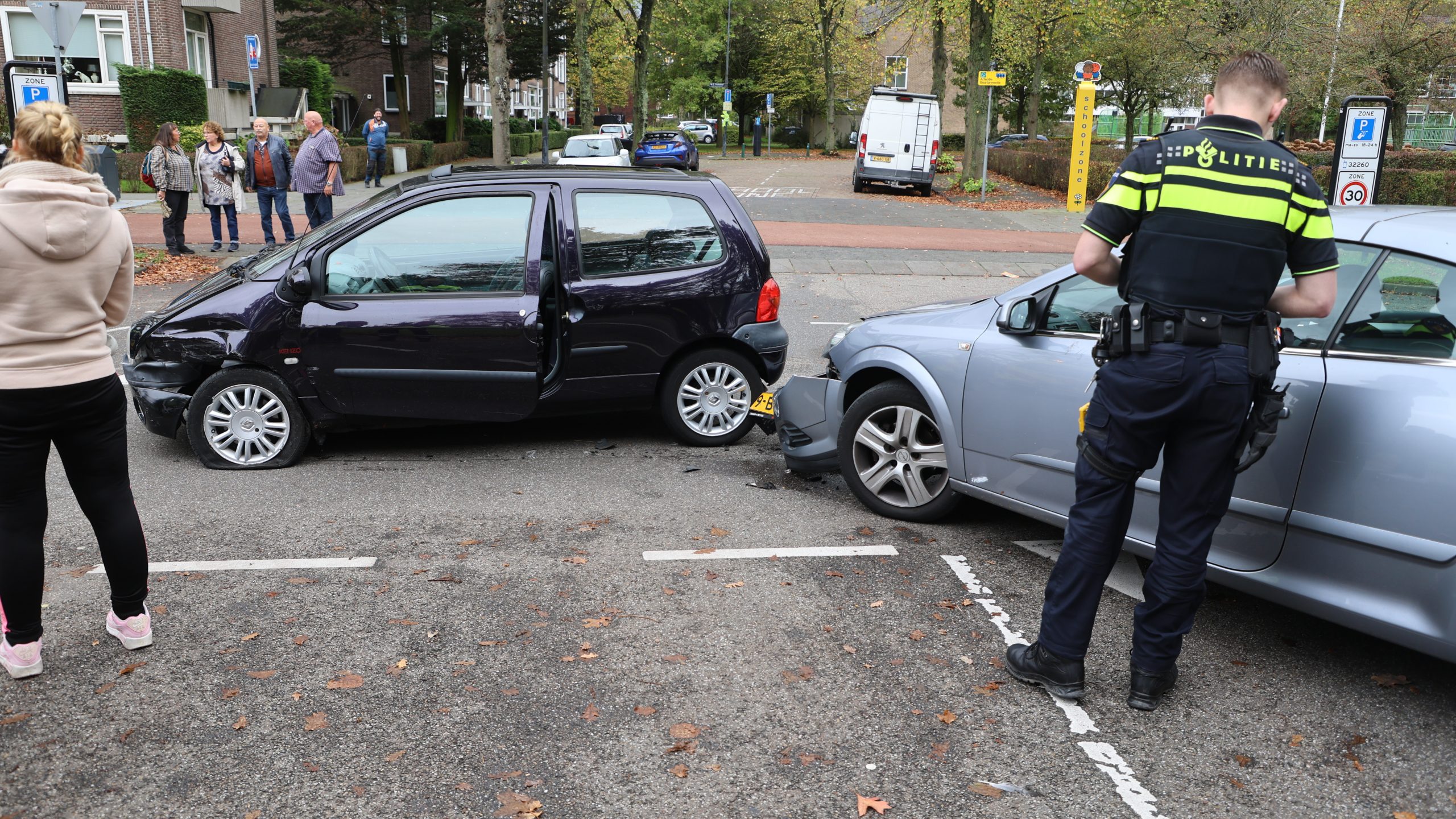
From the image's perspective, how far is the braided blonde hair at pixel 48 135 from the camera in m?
3.49

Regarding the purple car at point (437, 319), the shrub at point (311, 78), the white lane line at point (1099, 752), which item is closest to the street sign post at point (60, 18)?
the purple car at point (437, 319)

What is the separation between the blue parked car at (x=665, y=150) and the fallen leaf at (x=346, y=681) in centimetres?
3515

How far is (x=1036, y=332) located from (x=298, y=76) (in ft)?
129

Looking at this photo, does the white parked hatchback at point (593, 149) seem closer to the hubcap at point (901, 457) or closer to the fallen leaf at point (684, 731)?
the hubcap at point (901, 457)

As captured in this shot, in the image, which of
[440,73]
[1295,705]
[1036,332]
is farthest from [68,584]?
[440,73]

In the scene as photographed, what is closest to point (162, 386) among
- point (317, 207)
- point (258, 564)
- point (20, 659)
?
point (258, 564)

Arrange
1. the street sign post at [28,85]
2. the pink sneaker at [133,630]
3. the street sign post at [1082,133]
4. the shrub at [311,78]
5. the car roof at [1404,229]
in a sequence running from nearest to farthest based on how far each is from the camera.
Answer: the car roof at [1404,229] → the pink sneaker at [133,630] → the street sign post at [28,85] → the street sign post at [1082,133] → the shrub at [311,78]

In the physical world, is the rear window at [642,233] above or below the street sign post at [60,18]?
below

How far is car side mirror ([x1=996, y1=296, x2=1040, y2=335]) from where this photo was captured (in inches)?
183

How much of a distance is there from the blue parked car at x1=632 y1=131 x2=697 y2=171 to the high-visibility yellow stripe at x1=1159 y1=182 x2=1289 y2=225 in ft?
116

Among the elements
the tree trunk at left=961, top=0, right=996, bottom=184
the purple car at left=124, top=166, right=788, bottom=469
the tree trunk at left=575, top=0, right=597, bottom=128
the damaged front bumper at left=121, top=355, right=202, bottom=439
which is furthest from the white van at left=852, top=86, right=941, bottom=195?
the damaged front bumper at left=121, top=355, right=202, bottom=439

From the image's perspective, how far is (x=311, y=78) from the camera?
3938 centimetres

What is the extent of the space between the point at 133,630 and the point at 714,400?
364 centimetres

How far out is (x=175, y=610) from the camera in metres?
4.34
